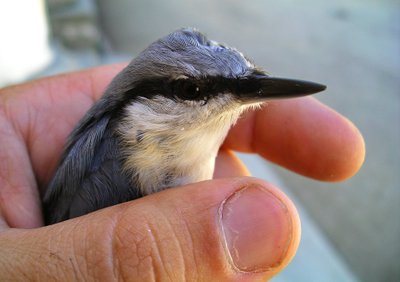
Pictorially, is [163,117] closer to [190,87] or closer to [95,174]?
[190,87]

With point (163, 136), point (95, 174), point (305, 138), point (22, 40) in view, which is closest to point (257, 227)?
point (163, 136)

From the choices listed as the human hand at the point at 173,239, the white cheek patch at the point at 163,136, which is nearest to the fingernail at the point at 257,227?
the human hand at the point at 173,239

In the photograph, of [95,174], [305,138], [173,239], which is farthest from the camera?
[305,138]

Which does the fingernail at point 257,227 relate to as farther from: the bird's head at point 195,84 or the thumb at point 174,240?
the bird's head at point 195,84

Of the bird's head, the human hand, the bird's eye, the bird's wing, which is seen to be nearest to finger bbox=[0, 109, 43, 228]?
the human hand

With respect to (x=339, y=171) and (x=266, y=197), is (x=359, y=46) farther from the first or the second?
(x=266, y=197)

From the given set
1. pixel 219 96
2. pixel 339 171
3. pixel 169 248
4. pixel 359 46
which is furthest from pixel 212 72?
pixel 359 46

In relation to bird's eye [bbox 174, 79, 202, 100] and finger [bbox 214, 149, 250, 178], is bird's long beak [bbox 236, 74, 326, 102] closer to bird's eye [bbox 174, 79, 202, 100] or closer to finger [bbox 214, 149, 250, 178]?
bird's eye [bbox 174, 79, 202, 100]
